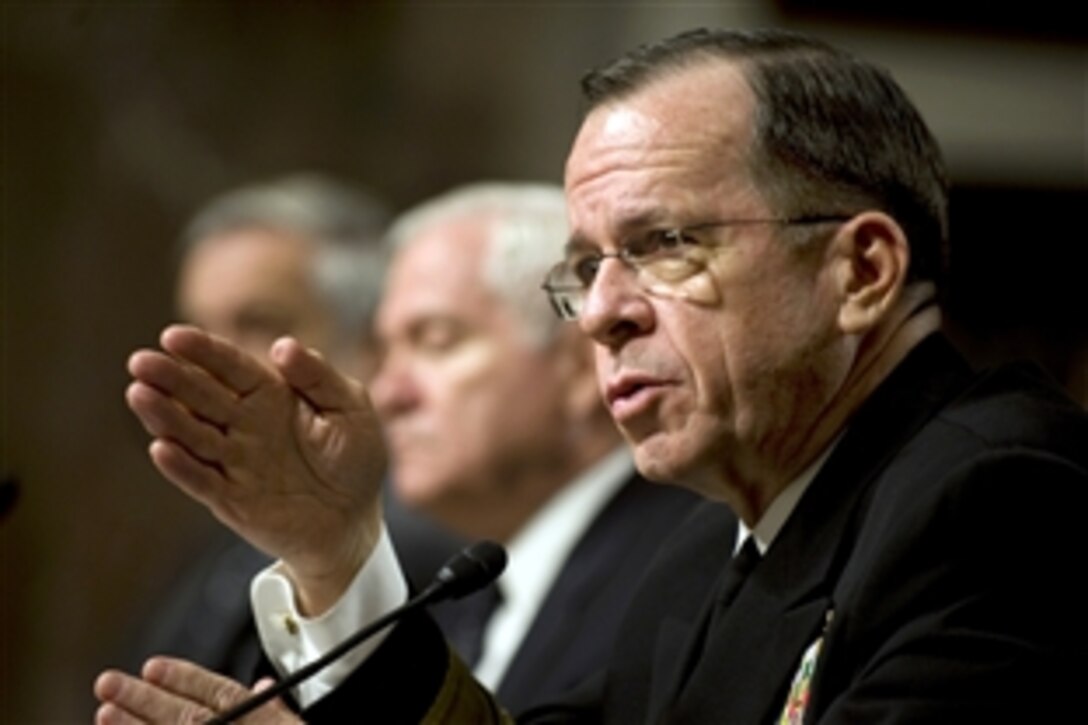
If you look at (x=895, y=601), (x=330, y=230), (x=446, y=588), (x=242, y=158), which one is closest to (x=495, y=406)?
(x=330, y=230)

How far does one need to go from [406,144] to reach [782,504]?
4651 mm

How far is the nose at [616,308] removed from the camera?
252cm

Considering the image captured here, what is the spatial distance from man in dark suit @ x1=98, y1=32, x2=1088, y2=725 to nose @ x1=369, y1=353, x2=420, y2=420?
172cm

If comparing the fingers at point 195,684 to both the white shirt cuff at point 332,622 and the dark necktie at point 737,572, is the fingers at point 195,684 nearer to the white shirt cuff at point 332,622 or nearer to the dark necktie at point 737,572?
the white shirt cuff at point 332,622

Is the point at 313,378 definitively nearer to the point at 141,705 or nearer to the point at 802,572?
the point at 141,705

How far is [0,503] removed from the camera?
2.90m

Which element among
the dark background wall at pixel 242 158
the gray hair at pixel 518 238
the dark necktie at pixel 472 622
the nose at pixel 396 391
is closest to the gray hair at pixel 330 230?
the dark background wall at pixel 242 158

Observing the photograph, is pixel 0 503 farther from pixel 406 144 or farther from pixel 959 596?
pixel 406 144

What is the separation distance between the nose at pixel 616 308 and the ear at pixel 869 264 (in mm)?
218

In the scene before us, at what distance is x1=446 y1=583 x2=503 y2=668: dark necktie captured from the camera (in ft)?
13.2

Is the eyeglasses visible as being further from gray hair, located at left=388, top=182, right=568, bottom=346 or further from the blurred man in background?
gray hair, located at left=388, top=182, right=568, bottom=346

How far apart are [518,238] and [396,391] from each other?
399mm

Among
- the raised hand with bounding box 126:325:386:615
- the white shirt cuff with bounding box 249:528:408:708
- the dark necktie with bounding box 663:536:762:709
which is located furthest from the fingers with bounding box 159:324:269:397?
the dark necktie with bounding box 663:536:762:709

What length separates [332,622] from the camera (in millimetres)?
2678
